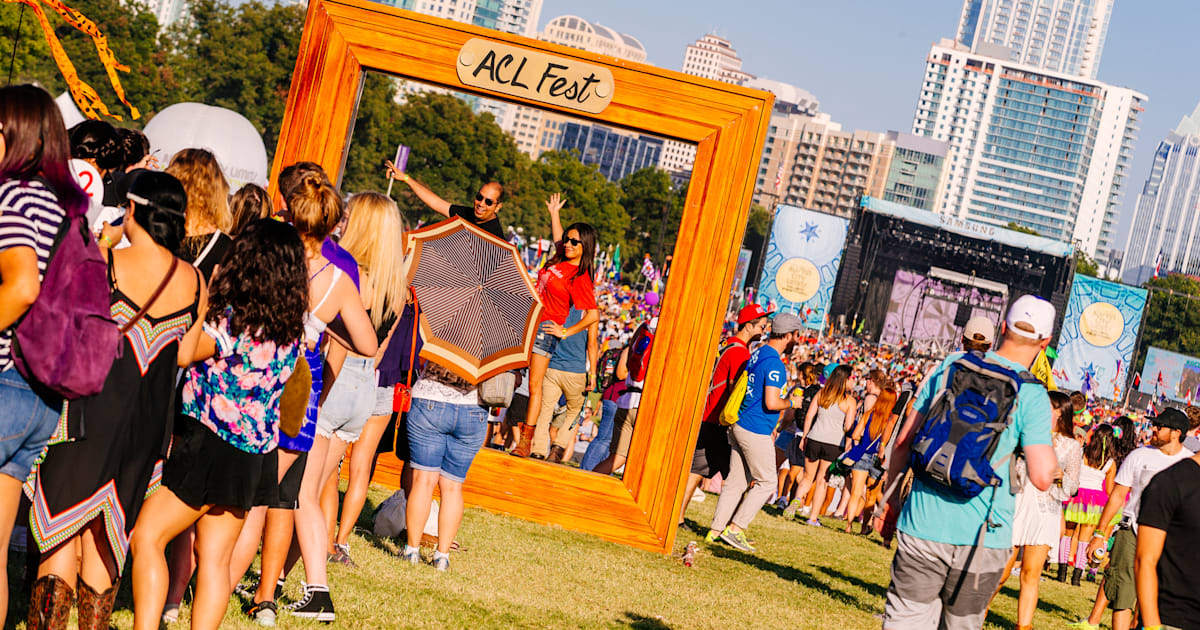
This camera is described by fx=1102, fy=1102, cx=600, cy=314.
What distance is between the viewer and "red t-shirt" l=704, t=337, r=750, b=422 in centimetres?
820

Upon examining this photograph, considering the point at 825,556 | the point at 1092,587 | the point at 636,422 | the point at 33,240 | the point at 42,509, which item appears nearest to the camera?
the point at 33,240

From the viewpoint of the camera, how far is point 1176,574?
390 centimetres

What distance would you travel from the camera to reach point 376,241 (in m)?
4.63

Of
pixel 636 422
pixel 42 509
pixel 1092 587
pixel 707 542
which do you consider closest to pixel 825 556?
pixel 707 542

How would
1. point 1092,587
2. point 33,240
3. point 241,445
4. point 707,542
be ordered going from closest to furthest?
point 33,240 < point 241,445 < point 707,542 < point 1092,587

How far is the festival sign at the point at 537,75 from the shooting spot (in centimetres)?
741

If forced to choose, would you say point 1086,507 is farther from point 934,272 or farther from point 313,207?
point 934,272

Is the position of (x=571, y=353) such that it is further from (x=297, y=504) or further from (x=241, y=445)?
(x=241, y=445)

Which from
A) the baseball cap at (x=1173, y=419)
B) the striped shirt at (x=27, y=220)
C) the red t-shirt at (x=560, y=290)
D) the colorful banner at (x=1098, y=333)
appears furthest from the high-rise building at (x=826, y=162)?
the striped shirt at (x=27, y=220)

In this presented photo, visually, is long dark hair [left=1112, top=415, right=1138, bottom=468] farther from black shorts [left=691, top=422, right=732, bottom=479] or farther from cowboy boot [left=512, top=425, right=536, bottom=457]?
cowboy boot [left=512, top=425, right=536, bottom=457]

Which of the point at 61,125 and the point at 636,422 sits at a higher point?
the point at 61,125

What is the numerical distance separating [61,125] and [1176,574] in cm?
390

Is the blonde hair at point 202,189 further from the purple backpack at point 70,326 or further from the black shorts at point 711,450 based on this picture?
the black shorts at point 711,450

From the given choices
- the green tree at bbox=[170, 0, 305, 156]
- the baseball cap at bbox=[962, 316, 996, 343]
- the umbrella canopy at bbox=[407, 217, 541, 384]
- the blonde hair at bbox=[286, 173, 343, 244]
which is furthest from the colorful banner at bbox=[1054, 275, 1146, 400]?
the blonde hair at bbox=[286, 173, 343, 244]
